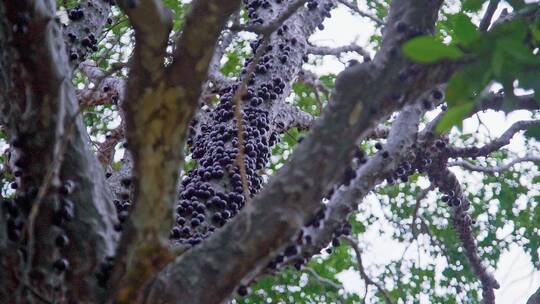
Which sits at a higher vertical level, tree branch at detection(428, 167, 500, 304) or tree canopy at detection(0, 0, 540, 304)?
tree branch at detection(428, 167, 500, 304)

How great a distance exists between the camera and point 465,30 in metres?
2.07

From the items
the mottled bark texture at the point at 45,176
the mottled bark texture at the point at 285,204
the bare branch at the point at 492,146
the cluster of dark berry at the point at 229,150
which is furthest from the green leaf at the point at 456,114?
the bare branch at the point at 492,146

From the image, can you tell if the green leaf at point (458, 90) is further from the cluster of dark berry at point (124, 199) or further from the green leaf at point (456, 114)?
the cluster of dark berry at point (124, 199)

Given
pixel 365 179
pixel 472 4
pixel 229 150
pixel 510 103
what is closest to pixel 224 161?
pixel 229 150

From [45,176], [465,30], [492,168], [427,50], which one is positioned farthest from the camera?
[492,168]

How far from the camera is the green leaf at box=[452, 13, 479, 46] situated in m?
2.01

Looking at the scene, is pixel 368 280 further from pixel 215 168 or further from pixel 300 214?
pixel 215 168

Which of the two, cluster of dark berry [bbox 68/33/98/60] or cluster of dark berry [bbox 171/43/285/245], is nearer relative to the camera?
cluster of dark berry [bbox 171/43/285/245]

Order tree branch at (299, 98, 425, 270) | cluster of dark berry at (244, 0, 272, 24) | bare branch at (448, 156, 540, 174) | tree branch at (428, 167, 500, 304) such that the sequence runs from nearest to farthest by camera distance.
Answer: tree branch at (299, 98, 425, 270) < tree branch at (428, 167, 500, 304) < bare branch at (448, 156, 540, 174) < cluster of dark berry at (244, 0, 272, 24)

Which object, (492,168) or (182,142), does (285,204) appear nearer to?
(182,142)

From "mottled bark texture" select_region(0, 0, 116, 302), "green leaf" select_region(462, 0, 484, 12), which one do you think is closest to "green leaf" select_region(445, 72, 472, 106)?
"green leaf" select_region(462, 0, 484, 12)

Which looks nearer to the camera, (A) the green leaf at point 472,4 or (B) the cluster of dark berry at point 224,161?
(A) the green leaf at point 472,4

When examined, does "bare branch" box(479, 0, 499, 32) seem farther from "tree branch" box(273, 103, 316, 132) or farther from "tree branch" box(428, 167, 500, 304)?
"tree branch" box(273, 103, 316, 132)

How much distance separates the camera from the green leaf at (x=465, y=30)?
6.61 ft
